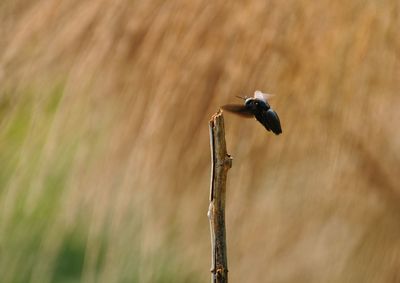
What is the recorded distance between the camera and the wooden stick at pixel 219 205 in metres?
A: 0.60

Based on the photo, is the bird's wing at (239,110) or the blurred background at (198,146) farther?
the blurred background at (198,146)

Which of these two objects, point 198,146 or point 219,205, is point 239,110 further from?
point 198,146

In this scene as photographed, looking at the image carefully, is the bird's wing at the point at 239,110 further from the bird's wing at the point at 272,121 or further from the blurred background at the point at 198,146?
the blurred background at the point at 198,146

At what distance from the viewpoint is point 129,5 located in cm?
123

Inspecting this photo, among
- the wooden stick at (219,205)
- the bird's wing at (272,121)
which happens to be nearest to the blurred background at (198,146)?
the bird's wing at (272,121)

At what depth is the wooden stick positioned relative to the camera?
602 millimetres

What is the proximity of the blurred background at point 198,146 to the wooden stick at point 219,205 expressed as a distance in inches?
20.0

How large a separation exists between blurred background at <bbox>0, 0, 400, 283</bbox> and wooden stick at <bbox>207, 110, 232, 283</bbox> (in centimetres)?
51

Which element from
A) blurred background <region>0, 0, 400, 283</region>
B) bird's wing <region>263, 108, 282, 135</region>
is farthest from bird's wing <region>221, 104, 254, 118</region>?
blurred background <region>0, 0, 400, 283</region>

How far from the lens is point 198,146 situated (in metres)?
1.19

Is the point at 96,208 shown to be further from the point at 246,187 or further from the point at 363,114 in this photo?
the point at 363,114

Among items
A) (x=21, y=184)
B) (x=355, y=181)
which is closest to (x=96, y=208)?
(x=21, y=184)

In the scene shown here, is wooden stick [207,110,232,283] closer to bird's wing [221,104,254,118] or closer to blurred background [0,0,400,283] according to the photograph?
bird's wing [221,104,254,118]

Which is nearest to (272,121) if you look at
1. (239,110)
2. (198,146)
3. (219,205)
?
(239,110)
